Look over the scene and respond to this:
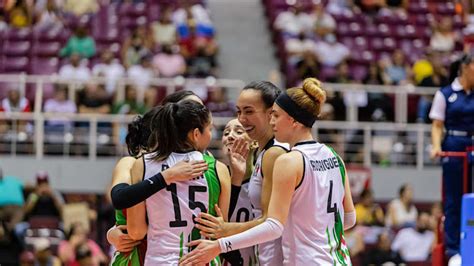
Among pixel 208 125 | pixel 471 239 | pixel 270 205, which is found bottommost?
pixel 471 239

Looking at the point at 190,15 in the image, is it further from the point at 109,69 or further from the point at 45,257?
the point at 45,257

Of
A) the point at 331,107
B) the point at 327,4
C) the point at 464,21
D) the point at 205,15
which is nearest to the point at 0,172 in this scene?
the point at 331,107

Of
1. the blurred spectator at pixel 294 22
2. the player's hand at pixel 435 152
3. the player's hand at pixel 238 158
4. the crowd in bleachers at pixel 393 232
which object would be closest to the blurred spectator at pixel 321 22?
the blurred spectator at pixel 294 22

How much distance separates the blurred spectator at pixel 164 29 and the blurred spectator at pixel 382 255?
22.8ft

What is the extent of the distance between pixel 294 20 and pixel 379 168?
16.6ft

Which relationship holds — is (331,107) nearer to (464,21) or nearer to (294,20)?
(294,20)

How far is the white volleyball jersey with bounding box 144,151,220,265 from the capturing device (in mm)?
5695

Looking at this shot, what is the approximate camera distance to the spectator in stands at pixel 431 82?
56.2ft

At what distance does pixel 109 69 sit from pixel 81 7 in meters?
3.16

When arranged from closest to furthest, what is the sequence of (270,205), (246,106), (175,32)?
(270,205)
(246,106)
(175,32)

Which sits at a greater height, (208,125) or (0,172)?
(208,125)

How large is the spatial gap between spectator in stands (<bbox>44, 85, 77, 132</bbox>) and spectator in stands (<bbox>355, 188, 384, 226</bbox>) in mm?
4440

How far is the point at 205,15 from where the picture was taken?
20.5m

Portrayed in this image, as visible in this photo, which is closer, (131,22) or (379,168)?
(379,168)
